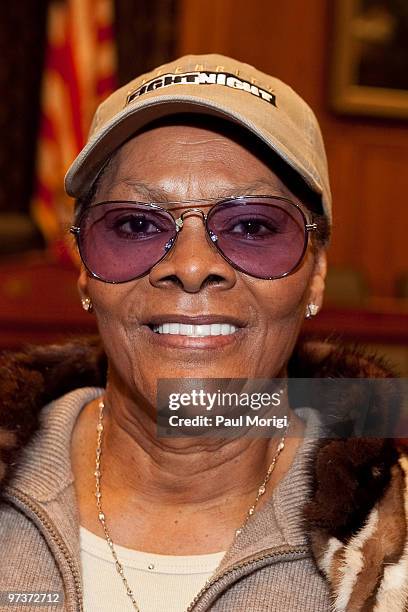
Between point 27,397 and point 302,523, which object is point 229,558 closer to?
point 302,523

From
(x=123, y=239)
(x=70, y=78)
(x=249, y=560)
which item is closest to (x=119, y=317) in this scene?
(x=123, y=239)

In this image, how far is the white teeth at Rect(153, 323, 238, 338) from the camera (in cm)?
92

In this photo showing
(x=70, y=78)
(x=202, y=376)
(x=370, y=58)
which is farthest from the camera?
(x=370, y=58)

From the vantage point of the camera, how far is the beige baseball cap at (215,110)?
964 millimetres

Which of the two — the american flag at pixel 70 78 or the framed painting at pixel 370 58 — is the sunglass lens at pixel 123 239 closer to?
the american flag at pixel 70 78

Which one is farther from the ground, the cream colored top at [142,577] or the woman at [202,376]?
the woman at [202,376]

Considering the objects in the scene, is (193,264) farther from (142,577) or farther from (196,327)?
(142,577)

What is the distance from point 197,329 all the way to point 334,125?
3.56 m

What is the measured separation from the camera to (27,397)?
3.72 ft

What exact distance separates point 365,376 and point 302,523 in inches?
7.3

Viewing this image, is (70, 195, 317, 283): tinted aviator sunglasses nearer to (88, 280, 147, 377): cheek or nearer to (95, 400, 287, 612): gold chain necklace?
(88, 280, 147, 377): cheek

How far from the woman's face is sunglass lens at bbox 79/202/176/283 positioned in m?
0.01

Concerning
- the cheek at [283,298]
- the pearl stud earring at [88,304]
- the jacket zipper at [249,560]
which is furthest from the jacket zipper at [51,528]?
the cheek at [283,298]

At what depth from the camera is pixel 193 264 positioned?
2.98 feet
